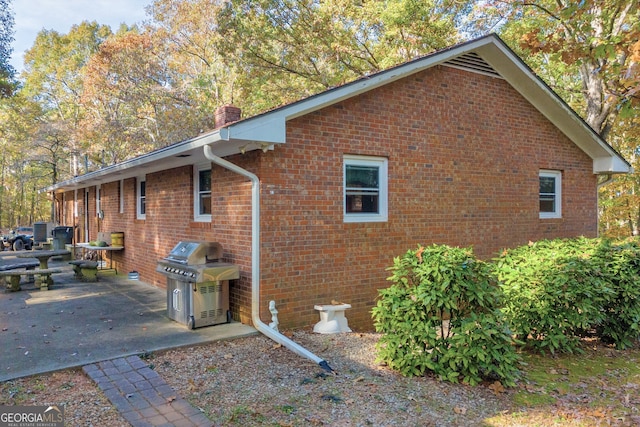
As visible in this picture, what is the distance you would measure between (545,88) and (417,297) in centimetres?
650

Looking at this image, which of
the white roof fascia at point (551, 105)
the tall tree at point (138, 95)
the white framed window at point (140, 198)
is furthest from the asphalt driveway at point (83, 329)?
the tall tree at point (138, 95)

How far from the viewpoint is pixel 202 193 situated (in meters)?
8.02

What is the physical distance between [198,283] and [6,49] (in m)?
15.1

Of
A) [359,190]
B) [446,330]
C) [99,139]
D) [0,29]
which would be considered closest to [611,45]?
[359,190]

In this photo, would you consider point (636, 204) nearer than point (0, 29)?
No

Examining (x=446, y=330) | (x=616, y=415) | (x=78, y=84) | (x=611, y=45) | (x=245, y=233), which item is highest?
(x=78, y=84)

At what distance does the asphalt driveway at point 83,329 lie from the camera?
4.94m

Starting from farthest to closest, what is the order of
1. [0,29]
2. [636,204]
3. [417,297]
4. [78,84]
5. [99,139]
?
1. [78,84]
2. [99,139]
3. [636,204]
4. [0,29]
5. [417,297]

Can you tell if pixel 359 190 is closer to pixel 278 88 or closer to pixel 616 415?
pixel 616 415

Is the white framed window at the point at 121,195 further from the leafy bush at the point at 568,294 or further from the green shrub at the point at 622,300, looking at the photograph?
the green shrub at the point at 622,300

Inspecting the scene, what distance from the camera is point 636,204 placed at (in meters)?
18.6

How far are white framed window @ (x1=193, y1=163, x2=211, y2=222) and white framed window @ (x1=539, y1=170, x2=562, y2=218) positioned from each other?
24.5 feet

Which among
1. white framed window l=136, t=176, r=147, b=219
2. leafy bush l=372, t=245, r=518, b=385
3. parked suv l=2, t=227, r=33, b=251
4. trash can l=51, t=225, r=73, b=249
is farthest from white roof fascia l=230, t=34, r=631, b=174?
parked suv l=2, t=227, r=33, b=251

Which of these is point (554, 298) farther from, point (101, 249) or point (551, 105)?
point (101, 249)
